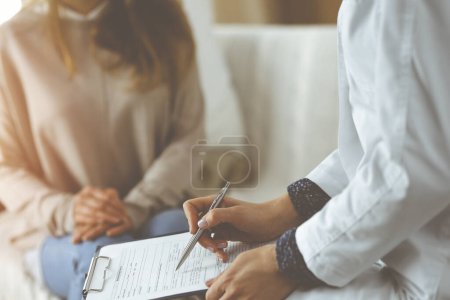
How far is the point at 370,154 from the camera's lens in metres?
0.42

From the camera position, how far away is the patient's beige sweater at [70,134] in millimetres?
891

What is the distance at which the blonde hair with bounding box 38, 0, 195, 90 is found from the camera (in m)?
0.95

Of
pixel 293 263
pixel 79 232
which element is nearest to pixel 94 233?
pixel 79 232

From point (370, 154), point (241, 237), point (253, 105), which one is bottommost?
point (253, 105)

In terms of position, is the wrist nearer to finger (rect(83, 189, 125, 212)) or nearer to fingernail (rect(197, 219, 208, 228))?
fingernail (rect(197, 219, 208, 228))

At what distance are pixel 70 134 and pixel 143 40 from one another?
223 mm

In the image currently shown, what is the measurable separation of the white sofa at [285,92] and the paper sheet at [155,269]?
1.39ft

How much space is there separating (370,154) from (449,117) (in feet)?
0.22

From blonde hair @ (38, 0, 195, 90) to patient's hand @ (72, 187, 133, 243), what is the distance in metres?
0.22

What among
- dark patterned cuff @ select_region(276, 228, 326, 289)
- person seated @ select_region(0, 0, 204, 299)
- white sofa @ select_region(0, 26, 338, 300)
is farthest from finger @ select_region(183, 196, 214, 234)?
white sofa @ select_region(0, 26, 338, 300)

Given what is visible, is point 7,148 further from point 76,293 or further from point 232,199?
point 232,199

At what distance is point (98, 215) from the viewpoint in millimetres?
817

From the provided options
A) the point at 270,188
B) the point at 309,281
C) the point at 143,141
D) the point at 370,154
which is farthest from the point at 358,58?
the point at 143,141

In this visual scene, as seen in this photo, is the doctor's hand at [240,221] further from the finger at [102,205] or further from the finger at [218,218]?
the finger at [102,205]
